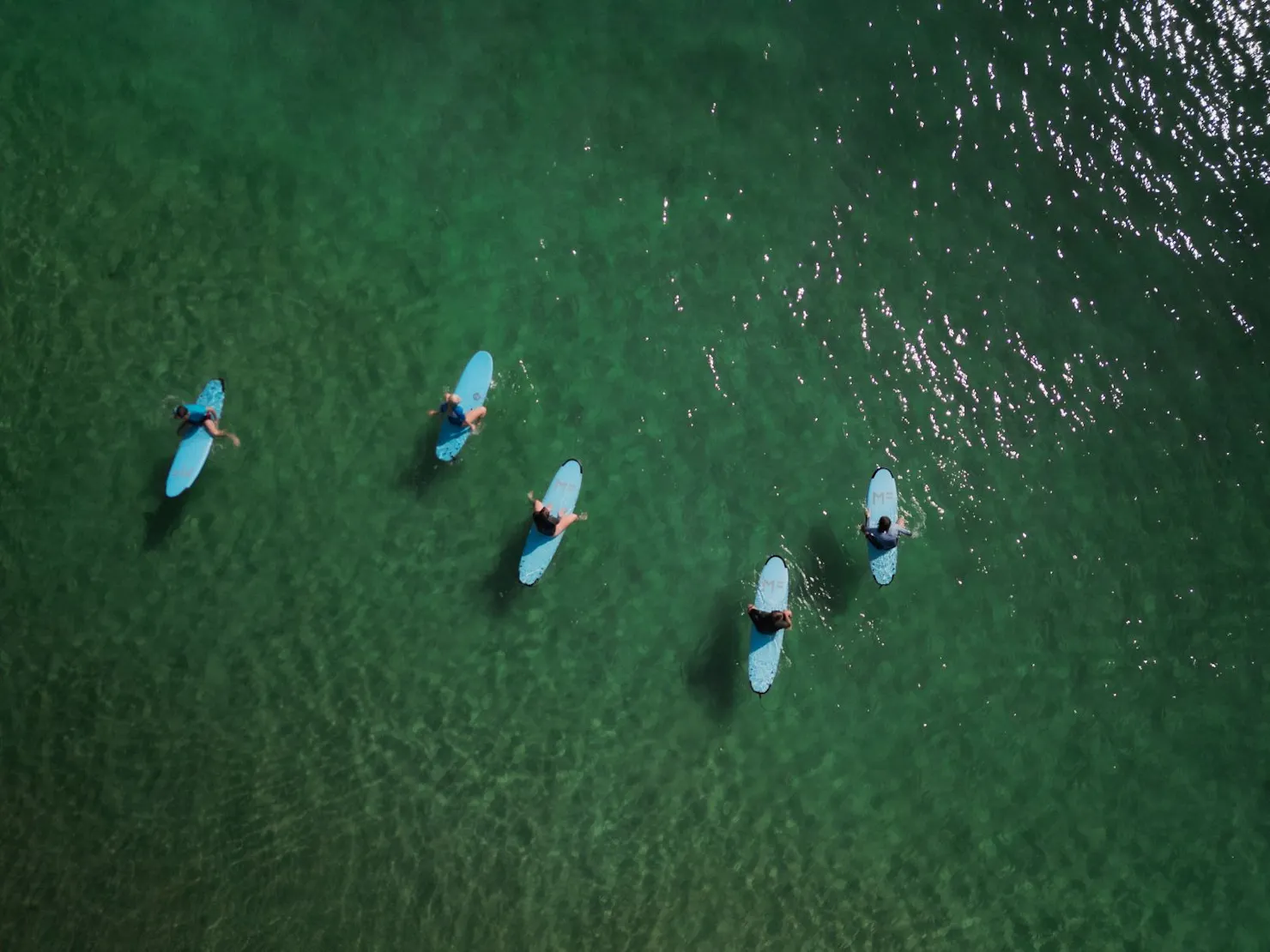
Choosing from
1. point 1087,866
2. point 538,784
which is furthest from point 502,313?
point 1087,866

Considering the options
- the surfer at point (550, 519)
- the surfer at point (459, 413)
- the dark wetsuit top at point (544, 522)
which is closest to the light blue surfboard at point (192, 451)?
the surfer at point (459, 413)

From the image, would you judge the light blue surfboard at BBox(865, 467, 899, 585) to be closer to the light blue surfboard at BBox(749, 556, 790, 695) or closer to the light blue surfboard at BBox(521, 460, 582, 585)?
the light blue surfboard at BBox(749, 556, 790, 695)

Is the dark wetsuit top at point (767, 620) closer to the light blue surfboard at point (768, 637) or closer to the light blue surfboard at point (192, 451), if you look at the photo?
the light blue surfboard at point (768, 637)

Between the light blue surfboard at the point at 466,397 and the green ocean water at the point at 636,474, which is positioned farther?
the light blue surfboard at the point at 466,397

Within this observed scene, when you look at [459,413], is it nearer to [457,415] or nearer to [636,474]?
[457,415]

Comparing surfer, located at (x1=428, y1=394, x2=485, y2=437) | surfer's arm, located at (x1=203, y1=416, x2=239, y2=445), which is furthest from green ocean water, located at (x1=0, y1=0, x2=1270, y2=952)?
surfer, located at (x1=428, y1=394, x2=485, y2=437)

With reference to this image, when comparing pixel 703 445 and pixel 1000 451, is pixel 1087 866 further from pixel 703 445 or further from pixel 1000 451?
pixel 703 445
